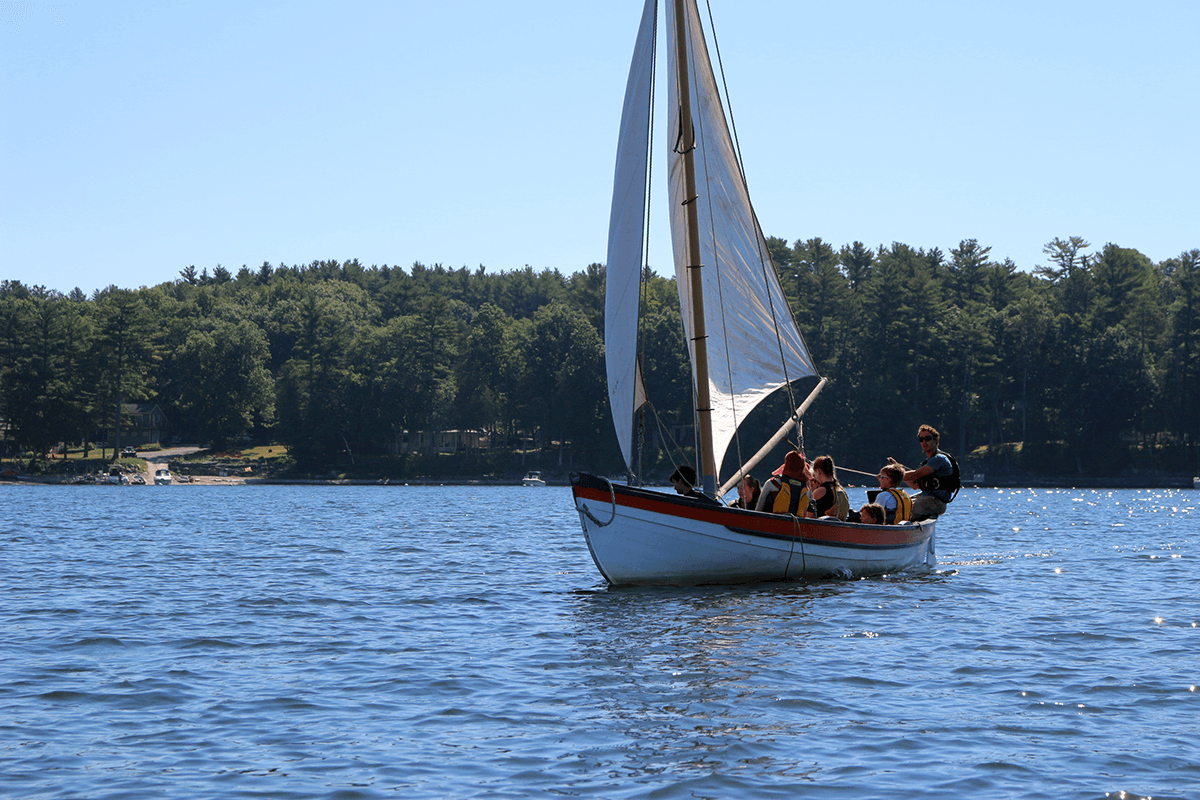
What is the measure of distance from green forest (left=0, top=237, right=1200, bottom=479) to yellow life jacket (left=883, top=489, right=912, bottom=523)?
9040cm

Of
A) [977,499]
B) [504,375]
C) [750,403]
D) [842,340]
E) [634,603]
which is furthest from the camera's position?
[504,375]

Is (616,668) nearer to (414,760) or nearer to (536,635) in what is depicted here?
(536,635)

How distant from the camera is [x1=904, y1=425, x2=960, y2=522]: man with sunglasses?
24.3 meters

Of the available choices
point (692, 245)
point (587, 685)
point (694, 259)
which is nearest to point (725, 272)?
point (694, 259)

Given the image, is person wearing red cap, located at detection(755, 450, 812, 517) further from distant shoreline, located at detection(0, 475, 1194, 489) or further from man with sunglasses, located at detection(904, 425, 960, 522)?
distant shoreline, located at detection(0, 475, 1194, 489)

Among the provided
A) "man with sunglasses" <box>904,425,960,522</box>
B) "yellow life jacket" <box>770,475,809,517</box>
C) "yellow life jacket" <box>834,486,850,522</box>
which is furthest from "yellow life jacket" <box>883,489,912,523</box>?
"yellow life jacket" <box>770,475,809,517</box>

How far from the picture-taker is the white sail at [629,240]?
64.3 ft

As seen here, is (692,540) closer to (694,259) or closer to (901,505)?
(694,259)

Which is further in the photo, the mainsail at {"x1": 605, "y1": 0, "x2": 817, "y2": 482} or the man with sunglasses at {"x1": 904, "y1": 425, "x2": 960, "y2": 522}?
the man with sunglasses at {"x1": 904, "y1": 425, "x2": 960, "y2": 522}

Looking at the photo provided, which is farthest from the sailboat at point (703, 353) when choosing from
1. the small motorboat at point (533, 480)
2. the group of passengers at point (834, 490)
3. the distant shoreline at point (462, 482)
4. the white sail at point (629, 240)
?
the small motorboat at point (533, 480)

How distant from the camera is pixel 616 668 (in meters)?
13.6

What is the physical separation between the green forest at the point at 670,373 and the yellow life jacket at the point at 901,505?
9040 cm

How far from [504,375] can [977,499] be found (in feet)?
225

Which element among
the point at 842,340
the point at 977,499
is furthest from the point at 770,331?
the point at 842,340
